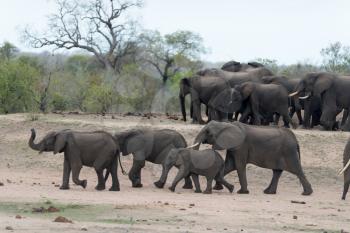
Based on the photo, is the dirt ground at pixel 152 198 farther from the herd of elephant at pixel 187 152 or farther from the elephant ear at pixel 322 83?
the elephant ear at pixel 322 83

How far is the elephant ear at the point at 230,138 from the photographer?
19923 millimetres

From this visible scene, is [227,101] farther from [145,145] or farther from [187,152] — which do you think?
[187,152]

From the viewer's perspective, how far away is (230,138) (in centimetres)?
1995

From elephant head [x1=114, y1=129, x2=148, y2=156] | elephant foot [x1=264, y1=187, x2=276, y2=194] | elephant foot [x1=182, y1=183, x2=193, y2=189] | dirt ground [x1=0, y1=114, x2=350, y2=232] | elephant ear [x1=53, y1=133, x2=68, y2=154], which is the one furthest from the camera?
elephant head [x1=114, y1=129, x2=148, y2=156]

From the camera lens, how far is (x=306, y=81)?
2769 cm

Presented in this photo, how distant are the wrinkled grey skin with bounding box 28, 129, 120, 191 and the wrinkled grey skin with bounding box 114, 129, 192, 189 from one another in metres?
0.93

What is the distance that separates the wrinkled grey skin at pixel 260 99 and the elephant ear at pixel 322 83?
911mm

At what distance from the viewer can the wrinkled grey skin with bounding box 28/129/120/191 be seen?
1931 cm

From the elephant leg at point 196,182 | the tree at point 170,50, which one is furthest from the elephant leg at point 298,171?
the tree at point 170,50

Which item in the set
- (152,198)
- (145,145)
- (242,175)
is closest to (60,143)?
(145,145)

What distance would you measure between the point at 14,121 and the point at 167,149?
6.79 meters

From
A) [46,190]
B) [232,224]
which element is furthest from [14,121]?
[232,224]

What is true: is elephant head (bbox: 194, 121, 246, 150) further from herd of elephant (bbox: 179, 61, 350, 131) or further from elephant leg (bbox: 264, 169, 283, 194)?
herd of elephant (bbox: 179, 61, 350, 131)

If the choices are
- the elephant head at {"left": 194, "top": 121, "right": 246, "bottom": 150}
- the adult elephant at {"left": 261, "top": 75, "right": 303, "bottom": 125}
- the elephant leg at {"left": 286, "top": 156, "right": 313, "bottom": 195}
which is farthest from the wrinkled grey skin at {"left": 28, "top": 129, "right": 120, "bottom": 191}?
the adult elephant at {"left": 261, "top": 75, "right": 303, "bottom": 125}
